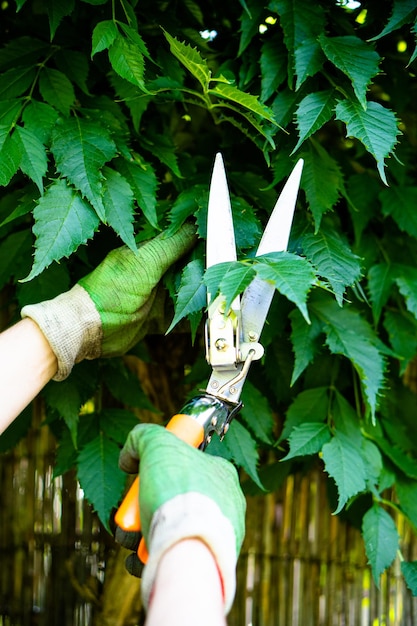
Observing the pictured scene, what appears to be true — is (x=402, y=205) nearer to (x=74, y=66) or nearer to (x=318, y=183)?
(x=318, y=183)

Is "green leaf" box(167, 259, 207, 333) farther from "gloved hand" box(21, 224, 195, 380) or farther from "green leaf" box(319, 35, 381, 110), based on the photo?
"green leaf" box(319, 35, 381, 110)

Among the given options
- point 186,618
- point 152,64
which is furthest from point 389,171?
point 186,618

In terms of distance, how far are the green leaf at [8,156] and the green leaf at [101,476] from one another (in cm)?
40

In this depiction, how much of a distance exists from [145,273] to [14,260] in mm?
227

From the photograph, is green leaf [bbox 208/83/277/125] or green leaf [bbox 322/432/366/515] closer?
green leaf [bbox 208/83/277/125]

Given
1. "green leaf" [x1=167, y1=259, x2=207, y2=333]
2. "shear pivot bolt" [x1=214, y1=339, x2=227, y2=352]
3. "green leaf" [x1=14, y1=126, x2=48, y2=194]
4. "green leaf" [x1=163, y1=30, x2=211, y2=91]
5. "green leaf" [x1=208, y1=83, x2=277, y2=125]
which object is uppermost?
"green leaf" [x1=163, y1=30, x2=211, y2=91]

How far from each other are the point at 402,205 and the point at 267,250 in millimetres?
330

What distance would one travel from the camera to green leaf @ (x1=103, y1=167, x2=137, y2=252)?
0.85 meters

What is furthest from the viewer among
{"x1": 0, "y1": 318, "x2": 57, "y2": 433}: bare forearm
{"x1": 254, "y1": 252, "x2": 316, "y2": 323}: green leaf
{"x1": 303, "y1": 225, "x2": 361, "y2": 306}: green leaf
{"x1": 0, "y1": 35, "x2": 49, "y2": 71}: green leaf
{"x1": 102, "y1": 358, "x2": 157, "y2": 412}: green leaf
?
{"x1": 102, "y1": 358, "x2": 157, "y2": 412}: green leaf

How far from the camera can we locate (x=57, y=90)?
3.08 feet

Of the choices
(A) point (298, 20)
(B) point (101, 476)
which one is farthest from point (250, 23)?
(B) point (101, 476)

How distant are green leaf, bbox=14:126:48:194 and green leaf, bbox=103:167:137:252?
0.25 feet

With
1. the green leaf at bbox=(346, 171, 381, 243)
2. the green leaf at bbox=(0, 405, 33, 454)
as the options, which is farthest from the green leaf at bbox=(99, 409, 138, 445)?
the green leaf at bbox=(346, 171, 381, 243)

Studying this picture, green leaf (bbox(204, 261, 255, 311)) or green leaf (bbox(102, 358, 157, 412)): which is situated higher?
green leaf (bbox(102, 358, 157, 412))
